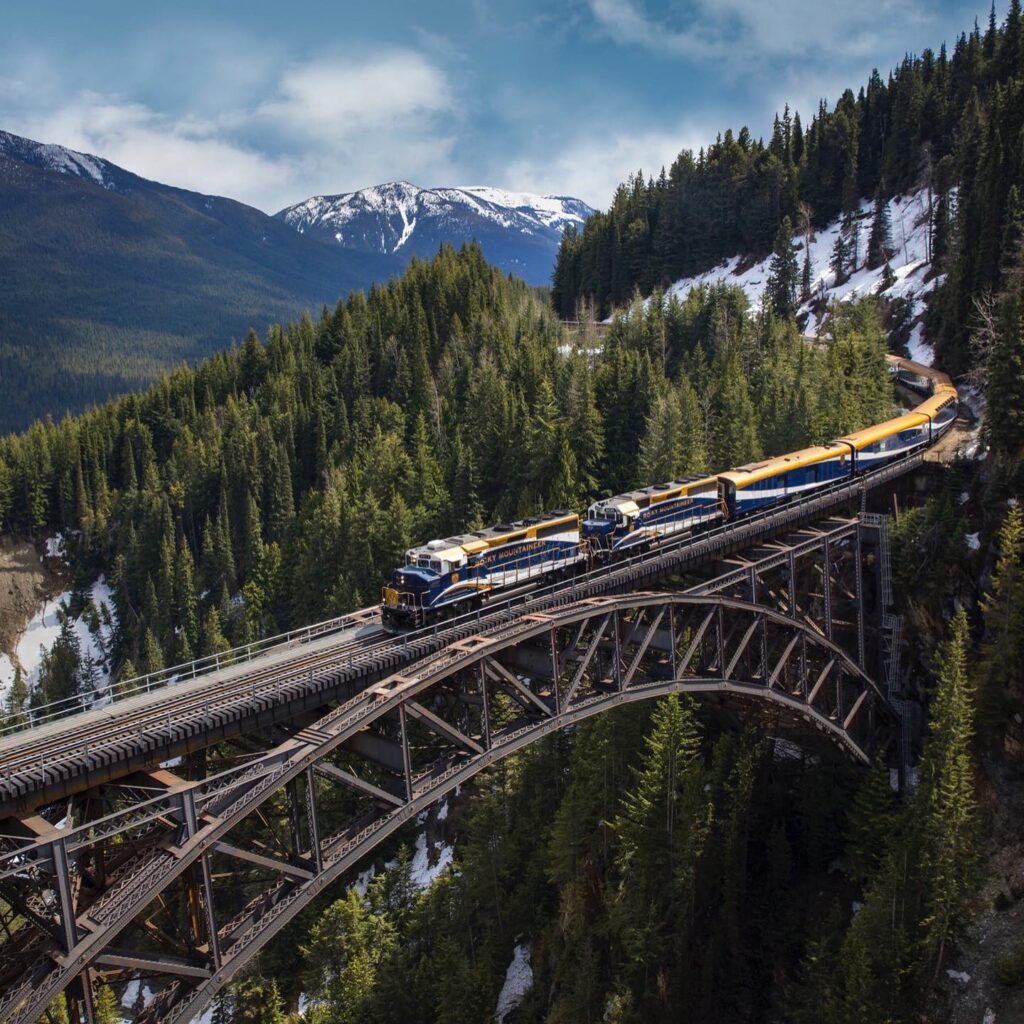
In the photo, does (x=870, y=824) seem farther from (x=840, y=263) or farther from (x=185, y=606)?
(x=840, y=263)

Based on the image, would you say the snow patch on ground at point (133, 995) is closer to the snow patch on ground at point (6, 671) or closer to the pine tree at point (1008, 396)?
the snow patch on ground at point (6, 671)

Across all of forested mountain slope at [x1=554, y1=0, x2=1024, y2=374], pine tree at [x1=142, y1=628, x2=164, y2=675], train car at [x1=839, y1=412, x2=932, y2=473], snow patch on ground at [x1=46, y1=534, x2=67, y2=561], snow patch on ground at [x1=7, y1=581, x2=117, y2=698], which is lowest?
snow patch on ground at [x1=7, y1=581, x2=117, y2=698]

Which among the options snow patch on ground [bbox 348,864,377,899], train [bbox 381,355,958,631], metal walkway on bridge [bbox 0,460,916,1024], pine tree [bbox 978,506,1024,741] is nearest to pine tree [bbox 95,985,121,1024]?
metal walkway on bridge [bbox 0,460,916,1024]

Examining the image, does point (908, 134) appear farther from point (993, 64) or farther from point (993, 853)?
point (993, 853)

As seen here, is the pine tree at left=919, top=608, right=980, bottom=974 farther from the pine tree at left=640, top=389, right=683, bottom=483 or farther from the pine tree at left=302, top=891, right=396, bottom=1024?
the pine tree at left=640, top=389, right=683, bottom=483

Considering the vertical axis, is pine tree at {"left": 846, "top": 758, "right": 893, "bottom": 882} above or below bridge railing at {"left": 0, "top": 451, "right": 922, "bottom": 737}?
below

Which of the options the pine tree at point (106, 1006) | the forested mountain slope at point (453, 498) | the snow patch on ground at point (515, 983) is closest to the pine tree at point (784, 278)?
the forested mountain slope at point (453, 498)

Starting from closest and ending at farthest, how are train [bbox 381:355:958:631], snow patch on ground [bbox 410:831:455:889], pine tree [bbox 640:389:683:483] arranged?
train [bbox 381:355:958:631] < snow patch on ground [bbox 410:831:455:889] < pine tree [bbox 640:389:683:483]
